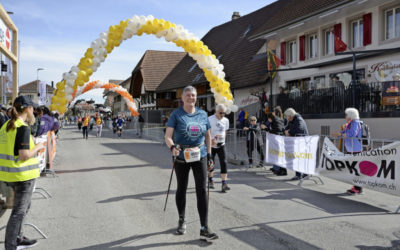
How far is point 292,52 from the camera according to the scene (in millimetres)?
22859

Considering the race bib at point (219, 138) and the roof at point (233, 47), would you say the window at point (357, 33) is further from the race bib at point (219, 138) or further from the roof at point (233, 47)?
the race bib at point (219, 138)

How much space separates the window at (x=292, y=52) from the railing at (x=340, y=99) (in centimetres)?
377

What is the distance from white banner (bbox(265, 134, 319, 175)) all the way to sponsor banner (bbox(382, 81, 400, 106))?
596 cm

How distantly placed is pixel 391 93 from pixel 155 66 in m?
38.3

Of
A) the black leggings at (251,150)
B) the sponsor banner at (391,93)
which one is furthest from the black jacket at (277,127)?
the sponsor banner at (391,93)

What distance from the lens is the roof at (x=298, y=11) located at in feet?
59.0

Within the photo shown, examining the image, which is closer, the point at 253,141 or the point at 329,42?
the point at 253,141

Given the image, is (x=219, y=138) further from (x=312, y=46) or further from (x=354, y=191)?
(x=312, y=46)

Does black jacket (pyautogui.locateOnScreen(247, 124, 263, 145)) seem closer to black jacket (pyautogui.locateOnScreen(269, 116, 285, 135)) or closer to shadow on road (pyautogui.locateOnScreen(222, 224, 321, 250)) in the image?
black jacket (pyautogui.locateOnScreen(269, 116, 285, 135))

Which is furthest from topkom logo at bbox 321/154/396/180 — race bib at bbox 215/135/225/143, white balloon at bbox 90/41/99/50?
white balloon at bbox 90/41/99/50

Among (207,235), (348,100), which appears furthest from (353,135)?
(348,100)

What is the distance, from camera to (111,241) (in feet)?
15.9

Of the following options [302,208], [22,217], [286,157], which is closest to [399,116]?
[286,157]

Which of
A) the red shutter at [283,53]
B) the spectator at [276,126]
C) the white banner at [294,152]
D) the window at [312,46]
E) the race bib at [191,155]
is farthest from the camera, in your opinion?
the red shutter at [283,53]
